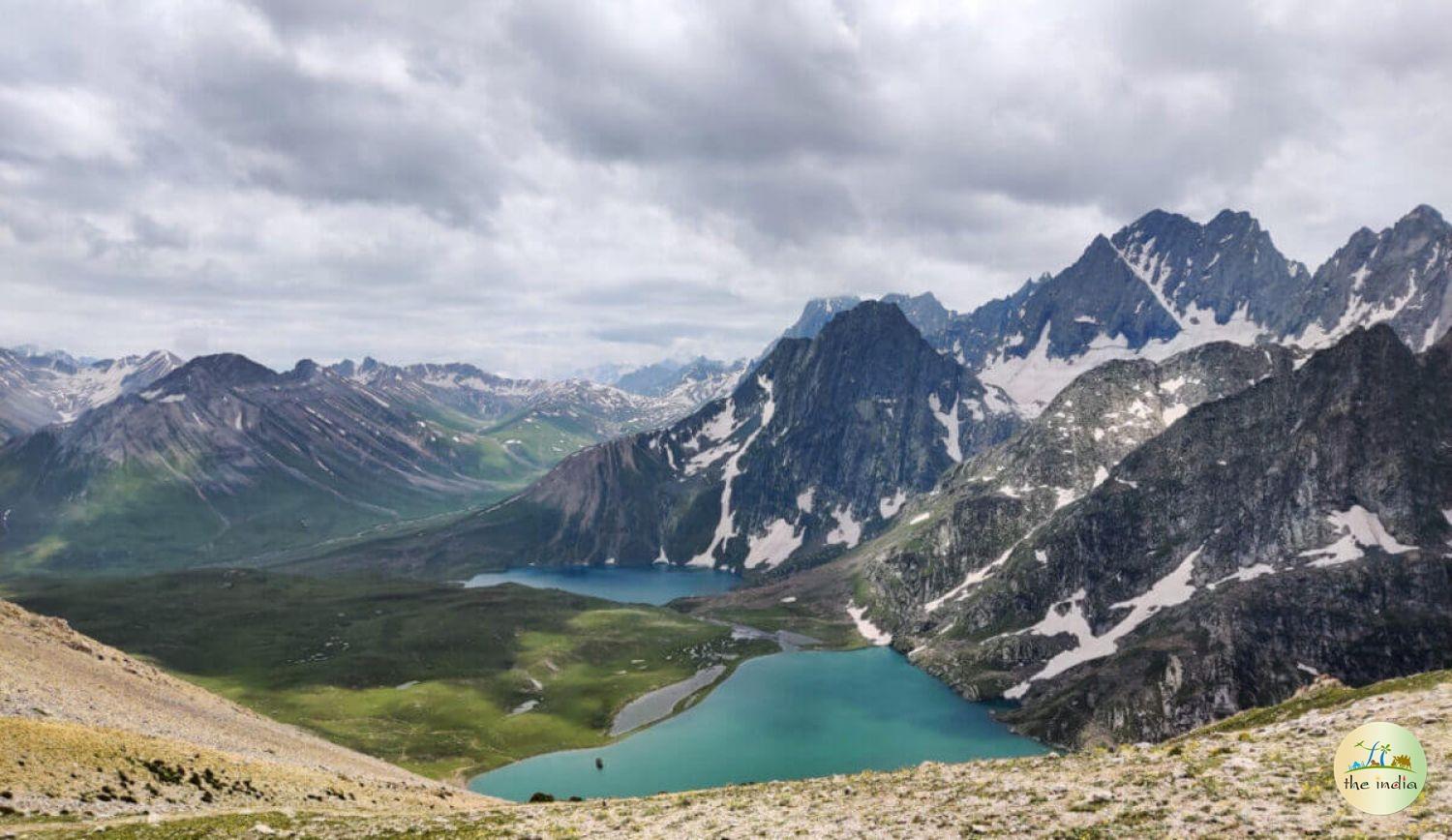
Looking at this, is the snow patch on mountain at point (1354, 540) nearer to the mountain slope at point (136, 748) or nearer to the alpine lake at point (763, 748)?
the alpine lake at point (763, 748)

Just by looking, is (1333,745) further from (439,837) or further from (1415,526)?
(1415,526)

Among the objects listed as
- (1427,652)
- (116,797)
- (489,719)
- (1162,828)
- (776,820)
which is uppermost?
(1162,828)

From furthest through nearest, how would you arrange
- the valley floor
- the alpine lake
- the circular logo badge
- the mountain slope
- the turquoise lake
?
the turquoise lake
the alpine lake
the mountain slope
the valley floor
the circular logo badge

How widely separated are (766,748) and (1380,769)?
153122mm

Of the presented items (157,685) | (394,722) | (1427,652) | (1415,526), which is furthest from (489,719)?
(1415,526)

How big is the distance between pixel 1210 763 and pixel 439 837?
36381 millimetres

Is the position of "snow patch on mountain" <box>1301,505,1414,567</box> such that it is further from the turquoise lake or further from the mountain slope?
the mountain slope

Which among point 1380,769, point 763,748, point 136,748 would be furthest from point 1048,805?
point 763,748

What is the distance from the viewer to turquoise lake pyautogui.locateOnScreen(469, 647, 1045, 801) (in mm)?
145875

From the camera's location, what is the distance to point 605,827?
126 feet

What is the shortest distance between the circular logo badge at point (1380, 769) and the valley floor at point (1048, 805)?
608 millimetres

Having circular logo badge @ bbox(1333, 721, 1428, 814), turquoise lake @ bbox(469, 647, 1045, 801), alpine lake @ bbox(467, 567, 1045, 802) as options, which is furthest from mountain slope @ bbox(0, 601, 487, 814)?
alpine lake @ bbox(467, 567, 1045, 802)

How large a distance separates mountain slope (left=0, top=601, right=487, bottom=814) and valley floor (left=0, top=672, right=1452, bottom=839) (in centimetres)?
719

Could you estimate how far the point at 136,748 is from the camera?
49.1m
